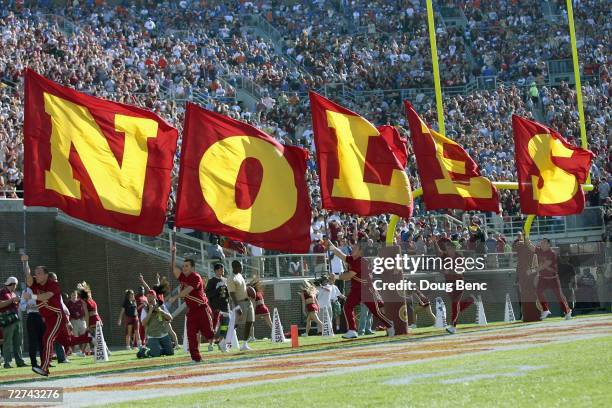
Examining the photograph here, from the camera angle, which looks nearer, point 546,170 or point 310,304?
point 546,170

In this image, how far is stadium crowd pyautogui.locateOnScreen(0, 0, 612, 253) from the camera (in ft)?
118

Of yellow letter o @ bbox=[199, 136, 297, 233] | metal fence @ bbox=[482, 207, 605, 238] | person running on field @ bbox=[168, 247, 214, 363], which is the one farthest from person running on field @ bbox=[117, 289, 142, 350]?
metal fence @ bbox=[482, 207, 605, 238]

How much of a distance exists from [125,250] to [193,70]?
1102 centimetres

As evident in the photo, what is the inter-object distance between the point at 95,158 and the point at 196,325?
3.35 metres

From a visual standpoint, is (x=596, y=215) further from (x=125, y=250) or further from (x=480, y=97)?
(x=125, y=250)

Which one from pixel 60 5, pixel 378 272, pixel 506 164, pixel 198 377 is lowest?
pixel 198 377

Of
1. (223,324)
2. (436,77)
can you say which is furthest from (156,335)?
(436,77)

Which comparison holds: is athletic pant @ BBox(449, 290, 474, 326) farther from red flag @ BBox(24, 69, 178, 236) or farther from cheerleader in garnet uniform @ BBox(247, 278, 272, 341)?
red flag @ BBox(24, 69, 178, 236)

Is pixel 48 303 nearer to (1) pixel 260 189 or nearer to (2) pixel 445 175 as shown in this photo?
(1) pixel 260 189

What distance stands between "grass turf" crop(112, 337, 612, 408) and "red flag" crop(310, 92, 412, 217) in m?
4.96

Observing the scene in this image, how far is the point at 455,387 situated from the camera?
11.5 metres

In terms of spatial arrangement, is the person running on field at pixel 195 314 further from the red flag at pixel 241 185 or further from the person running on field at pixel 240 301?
the person running on field at pixel 240 301

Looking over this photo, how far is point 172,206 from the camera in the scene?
1147 inches

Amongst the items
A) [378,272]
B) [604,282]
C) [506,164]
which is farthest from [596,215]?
[378,272]
